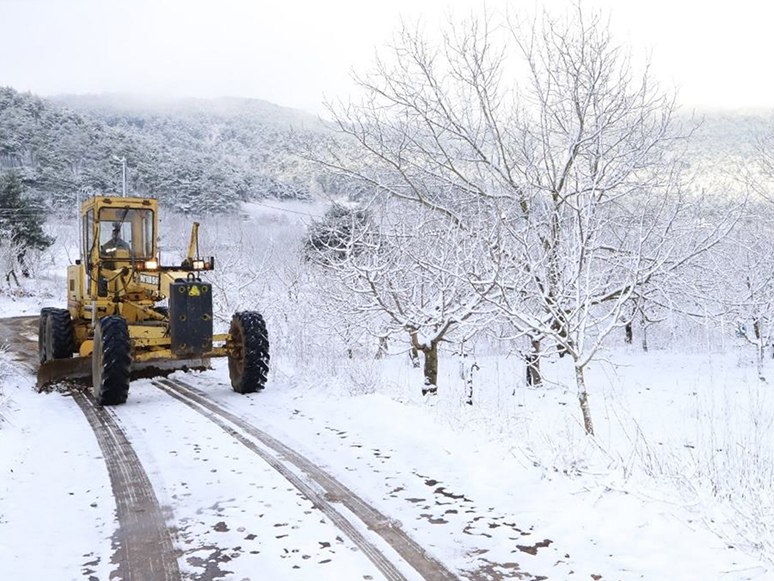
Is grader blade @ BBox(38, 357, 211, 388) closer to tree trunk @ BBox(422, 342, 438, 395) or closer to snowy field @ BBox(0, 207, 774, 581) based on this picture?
snowy field @ BBox(0, 207, 774, 581)

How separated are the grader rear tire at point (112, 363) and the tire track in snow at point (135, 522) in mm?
1553

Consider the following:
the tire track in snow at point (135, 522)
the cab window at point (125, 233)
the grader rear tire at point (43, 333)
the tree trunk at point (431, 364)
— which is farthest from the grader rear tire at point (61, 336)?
the tree trunk at point (431, 364)

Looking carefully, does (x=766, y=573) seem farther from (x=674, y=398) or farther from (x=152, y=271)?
(x=674, y=398)

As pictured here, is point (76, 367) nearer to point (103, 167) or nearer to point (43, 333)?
point (43, 333)

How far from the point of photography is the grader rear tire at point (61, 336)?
11.0 metres

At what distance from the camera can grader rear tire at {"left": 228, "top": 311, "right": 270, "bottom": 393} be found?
9.14m

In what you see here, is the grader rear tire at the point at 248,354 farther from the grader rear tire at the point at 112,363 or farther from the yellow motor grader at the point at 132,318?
the grader rear tire at the point at 112,363

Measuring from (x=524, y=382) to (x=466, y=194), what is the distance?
7.52 m

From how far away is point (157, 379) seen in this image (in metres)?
A: 10.6

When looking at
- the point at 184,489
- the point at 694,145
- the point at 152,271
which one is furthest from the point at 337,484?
the point at 694,145

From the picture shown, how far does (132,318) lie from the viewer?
10703 millimetres

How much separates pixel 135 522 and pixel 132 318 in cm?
690

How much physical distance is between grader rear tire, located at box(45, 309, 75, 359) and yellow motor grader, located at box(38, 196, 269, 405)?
2 centimetres

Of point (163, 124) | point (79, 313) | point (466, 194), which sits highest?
point (163, 124)
